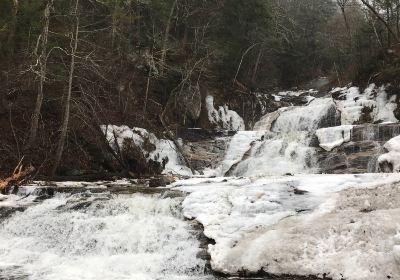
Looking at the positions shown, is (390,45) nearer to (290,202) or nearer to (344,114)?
(344,114)

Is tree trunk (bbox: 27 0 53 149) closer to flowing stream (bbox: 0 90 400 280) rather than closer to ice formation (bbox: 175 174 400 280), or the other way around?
flowing stream (bbox: 0 90 400 280)

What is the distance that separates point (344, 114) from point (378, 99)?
1.84 meters

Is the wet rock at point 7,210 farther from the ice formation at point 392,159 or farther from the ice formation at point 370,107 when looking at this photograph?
the ice formation at point 370,107

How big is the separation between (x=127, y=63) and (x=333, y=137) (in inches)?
427

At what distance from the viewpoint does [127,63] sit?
21.2 metres

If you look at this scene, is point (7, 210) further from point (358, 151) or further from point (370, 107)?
point (370, 107)

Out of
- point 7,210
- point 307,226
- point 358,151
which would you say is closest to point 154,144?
point 358,151

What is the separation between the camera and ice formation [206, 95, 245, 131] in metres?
24.1

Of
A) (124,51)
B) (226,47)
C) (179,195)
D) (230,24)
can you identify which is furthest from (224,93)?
(179,195)

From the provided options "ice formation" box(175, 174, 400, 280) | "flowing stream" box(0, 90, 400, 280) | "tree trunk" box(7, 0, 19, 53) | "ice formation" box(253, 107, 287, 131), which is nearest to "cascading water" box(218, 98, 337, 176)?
"ice formation" box(253, 107, 287, 131)

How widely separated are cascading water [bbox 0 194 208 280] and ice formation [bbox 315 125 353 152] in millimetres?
7918

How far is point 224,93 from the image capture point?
25.9 m

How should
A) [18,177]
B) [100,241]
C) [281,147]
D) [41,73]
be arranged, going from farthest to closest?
1. [281,147]
2. [41,73]
3. [18,177]
4. [100,241]

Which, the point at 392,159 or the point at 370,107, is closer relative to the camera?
the point at 392,159
